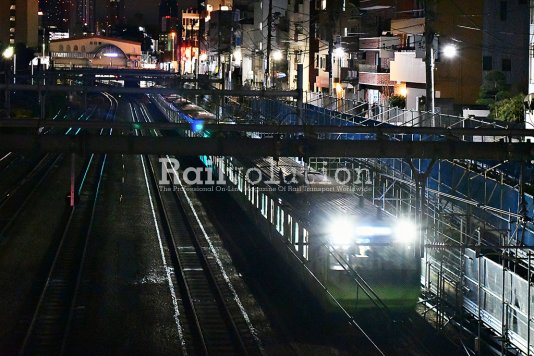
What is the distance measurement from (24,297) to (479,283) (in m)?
8.59

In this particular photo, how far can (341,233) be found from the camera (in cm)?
1554

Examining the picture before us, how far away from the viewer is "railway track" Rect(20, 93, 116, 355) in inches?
545

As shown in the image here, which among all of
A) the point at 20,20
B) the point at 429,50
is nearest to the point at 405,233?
the point at 429,50

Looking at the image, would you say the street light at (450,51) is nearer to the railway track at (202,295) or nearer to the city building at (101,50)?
the railway track at (202,295)

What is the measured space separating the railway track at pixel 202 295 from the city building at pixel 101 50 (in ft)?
350

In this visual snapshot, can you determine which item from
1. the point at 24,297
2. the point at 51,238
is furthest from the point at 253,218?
the point at 24,297

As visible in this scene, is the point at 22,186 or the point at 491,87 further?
the point at 491,87

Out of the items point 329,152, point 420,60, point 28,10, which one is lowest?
point 329,152

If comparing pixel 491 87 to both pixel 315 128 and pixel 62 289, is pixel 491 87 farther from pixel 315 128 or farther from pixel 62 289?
pixel 62 289

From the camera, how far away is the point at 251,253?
21.1 metres

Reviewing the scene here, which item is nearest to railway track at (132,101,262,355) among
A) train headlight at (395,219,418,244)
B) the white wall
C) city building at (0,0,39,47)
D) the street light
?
train headlight at (395,219,418,244)

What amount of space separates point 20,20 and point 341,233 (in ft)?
345

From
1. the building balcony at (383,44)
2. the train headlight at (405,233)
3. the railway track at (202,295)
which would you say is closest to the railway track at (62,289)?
the railway track at (202,295)

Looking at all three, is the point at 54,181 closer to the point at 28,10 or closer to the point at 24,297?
the point at 24,297
